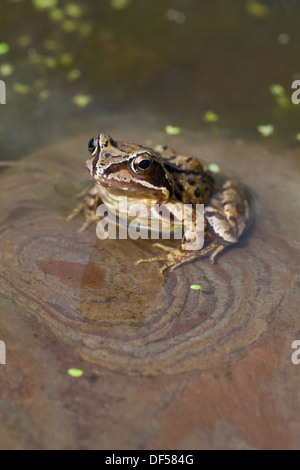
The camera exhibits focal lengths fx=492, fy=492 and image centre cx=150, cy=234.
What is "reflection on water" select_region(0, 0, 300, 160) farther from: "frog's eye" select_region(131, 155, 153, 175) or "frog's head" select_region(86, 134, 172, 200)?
"frog's eye" select_region(131, 155, 153, 175)

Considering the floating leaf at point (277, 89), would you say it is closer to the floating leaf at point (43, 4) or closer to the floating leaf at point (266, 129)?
the floating leaf at point (266, 129)

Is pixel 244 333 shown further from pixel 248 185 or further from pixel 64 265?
pixel 248 185

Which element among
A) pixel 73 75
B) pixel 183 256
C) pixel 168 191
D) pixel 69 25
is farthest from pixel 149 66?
pixel 183 256

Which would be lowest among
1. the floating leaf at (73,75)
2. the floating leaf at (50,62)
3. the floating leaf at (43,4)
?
the floating leaf at (73,75)

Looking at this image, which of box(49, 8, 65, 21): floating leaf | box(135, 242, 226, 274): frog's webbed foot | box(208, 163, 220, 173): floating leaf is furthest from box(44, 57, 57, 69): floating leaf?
box(135, 242, 226, 274): frog's webbed foot

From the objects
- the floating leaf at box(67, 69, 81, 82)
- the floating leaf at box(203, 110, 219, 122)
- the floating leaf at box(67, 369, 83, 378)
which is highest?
the floating leaf at box(67, 69, 81, 82)

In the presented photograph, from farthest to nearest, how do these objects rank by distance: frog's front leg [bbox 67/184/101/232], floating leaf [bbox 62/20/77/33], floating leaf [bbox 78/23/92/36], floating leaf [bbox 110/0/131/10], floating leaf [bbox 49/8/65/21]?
1. floating leaf [bbox 110/0/131/10]
2. floating leaf [bbox 49/8/65/21]
3. floating leaf [bbox 62/20/77/33]
4. floating leaf [bbox 78/23/92/36]
5. frog's front leg [bbox 67/184/101/232]

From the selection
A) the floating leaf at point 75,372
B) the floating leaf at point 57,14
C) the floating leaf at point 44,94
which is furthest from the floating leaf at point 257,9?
the floating leaf at point 75,372
